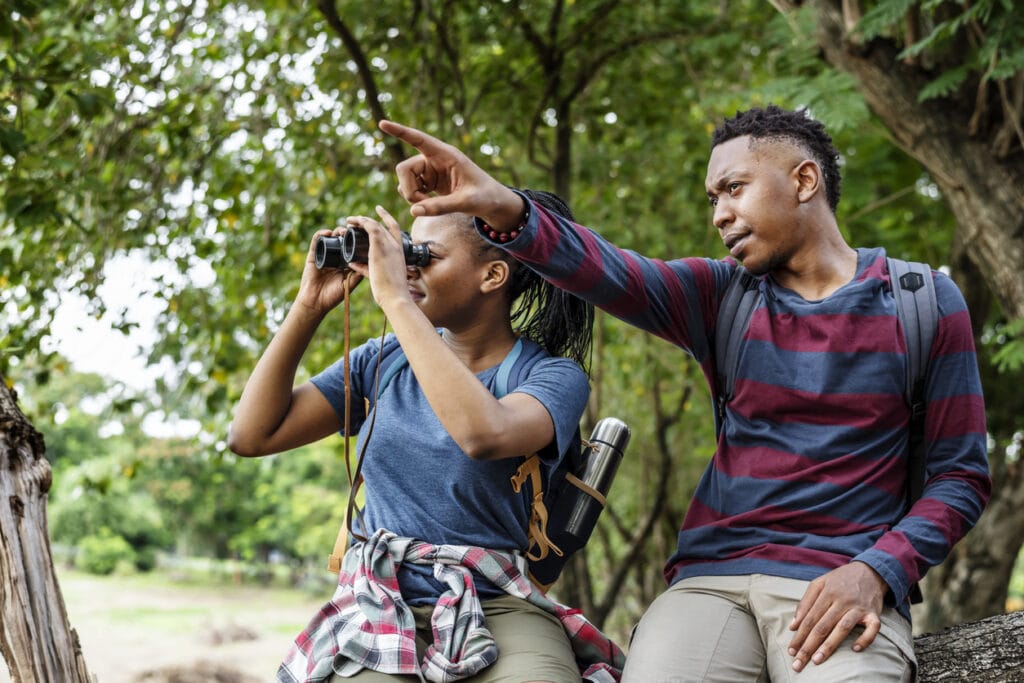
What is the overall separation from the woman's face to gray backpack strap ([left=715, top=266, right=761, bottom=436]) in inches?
22.1

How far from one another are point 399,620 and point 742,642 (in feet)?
2.31

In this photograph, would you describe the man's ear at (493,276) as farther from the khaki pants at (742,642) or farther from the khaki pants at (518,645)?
the khaki pants at (742,642)

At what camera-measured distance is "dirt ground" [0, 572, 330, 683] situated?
1623cm

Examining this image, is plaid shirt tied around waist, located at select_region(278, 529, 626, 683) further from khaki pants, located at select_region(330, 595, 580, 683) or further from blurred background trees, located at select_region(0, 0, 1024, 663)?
blurred background trees, located at select_region(0, 0, 1024, 663)

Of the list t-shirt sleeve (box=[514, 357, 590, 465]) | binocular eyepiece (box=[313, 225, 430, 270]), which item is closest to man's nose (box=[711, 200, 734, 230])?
t-shirt sleeve (box=[514, 357, 590, 465])

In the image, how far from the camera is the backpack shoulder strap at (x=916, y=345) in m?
2.25

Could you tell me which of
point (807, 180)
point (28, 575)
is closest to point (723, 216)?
point (807, 180)

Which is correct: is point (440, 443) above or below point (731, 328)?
below

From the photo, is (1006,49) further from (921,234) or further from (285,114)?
(285,114)

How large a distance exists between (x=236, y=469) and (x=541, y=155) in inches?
708

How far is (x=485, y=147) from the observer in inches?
264

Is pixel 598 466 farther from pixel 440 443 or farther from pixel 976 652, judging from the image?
pixel 976 652

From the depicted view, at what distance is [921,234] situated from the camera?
20.0 feet

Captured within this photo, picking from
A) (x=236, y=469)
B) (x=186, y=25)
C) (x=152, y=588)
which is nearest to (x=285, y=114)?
(x=186, y=25)
